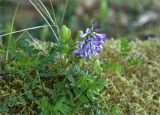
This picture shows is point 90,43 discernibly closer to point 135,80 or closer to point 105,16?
point 135,80

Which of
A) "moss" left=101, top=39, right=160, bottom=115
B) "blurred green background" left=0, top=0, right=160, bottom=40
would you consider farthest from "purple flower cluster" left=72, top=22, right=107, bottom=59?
"blurred green background" left=0, top=0, right=160, bottom=40

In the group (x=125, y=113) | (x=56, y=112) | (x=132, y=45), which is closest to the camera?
(x=56, y=112)

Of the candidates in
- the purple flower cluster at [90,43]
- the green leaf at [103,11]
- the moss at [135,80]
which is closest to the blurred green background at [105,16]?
the green leaf at [103,11]

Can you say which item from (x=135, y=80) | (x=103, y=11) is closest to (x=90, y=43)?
(x=135, y=80)

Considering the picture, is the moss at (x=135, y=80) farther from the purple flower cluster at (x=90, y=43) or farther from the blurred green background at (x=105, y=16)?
the blurred green background at (x=105, y=16)

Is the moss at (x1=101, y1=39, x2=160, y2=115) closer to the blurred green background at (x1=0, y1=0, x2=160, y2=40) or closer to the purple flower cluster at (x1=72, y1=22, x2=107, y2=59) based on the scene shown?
the purple flower cluster at (x1=72, y1=22, x2=107, y2=59)

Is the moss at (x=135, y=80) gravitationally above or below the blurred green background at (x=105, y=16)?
below

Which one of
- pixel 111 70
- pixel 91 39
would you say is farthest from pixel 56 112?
pixel 111 70

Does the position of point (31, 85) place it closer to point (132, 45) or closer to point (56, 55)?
point (56, 55)
